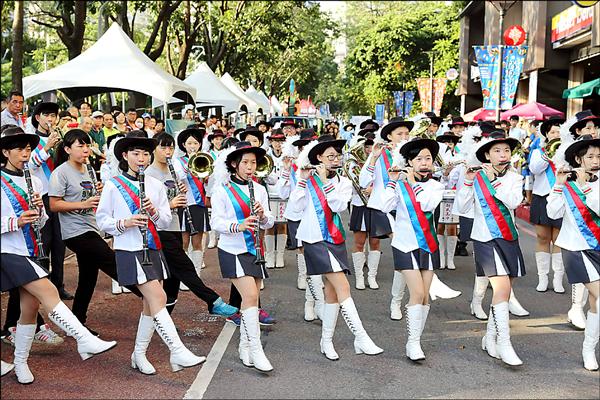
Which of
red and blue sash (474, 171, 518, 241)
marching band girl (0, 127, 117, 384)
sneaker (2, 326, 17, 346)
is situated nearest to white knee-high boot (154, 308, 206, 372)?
marching band girl (0, 127, 117, 384)

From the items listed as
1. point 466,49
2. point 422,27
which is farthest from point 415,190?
point 422,27

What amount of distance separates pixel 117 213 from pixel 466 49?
38.3 metres

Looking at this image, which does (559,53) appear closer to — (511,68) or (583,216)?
(511,68)

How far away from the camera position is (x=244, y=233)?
600 cm

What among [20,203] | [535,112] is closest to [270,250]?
[20,203]

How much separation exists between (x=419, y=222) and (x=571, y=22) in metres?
18.9

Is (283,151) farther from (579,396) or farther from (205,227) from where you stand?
(579,396)

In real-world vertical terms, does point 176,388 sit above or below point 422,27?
below

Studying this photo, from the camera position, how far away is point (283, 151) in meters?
9.94

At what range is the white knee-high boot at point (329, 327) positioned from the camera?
6.27m

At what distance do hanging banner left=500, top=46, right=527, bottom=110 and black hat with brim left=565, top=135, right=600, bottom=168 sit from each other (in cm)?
1457

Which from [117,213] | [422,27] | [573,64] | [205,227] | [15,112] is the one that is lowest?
[205,227]

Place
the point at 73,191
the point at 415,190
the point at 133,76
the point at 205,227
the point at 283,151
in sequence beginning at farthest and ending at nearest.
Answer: the point at 133,76, the point at 283,151, the point at 205,227, the point at 73,191, the point at 415,190

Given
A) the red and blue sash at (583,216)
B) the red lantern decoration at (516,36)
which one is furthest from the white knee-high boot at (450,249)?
the red lantern decoration at (516,36)
